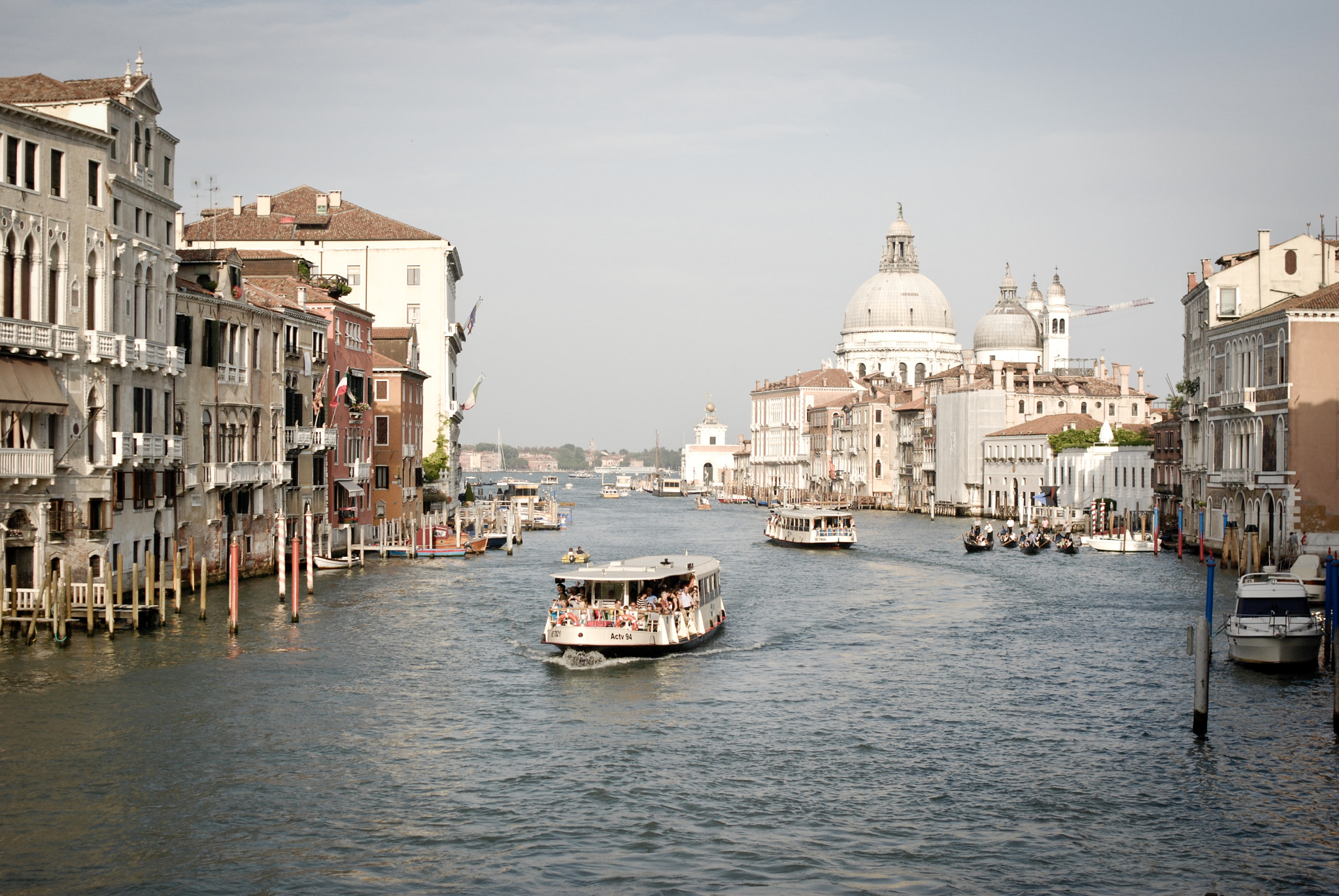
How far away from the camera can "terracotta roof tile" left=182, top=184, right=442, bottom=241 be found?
217ft

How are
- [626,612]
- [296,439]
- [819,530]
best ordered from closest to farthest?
1. [626,612]
2. [296,439]
3. [819,530]

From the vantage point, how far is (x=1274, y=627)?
26438 mm

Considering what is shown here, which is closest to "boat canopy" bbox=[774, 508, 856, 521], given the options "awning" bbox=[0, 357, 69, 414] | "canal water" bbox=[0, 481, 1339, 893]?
"canal water" bbox=[0, 481, 1339, 893]

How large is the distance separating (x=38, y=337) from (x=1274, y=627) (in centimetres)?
2343

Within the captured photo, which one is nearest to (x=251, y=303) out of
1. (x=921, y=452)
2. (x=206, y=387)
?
(x=206, y=387)

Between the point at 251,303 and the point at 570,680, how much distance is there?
58.5 ft

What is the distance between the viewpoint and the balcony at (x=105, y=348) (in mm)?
29172

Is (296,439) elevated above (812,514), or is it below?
above

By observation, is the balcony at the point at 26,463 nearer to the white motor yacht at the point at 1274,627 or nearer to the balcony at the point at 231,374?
the balcony at the point at 231,374

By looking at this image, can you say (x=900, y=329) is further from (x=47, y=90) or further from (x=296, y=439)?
(x=47, y=90)

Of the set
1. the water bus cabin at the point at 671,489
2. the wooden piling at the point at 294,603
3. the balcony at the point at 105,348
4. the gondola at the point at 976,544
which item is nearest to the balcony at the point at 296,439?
the wooden piling at the point at 294,603

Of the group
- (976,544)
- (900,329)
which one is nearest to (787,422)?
(900,329)

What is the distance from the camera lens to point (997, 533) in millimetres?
74375

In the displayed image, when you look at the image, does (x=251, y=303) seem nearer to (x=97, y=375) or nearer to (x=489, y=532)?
(x=97, y=375)
